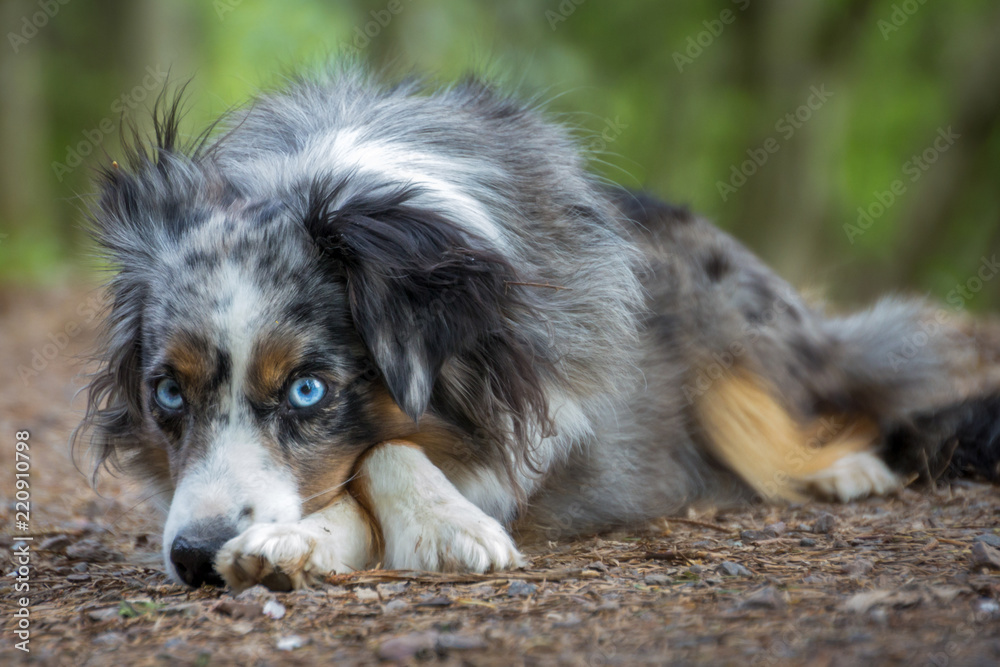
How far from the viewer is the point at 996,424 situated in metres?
4.98

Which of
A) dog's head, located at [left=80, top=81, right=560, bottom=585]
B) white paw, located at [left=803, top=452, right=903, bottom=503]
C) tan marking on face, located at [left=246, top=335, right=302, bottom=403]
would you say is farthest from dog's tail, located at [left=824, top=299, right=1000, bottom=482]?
tan marking on face, located at [left=246, top=335, right=302, bottom=403]

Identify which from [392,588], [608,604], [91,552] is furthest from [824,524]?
[91,552]

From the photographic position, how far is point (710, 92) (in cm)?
1641

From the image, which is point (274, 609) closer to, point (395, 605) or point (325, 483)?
point (395, 605)

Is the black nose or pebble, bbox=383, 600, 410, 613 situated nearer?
pebble, bbox=383, 600, 410, 613

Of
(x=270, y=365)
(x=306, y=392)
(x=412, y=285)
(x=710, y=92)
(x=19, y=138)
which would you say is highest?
(x=710, y=92)

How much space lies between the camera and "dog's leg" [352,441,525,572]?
3.33 metres

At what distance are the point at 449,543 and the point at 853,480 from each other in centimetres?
244

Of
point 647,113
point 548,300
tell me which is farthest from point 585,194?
point 647,113

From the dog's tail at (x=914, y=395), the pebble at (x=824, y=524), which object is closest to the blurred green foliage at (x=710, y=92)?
the dog's tail at (x=914, y=395)

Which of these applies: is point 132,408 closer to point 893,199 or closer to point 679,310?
point 679,310

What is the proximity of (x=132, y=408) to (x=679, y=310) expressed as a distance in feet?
8.39

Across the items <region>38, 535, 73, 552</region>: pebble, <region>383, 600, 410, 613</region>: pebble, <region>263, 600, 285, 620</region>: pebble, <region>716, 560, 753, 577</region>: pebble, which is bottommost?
<region>716, 560, 753, 577</region>: pebble

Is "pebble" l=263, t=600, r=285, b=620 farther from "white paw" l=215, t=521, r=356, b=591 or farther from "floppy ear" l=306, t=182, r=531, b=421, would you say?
"floppy ear" l=306, t=182, r=531, b=421
